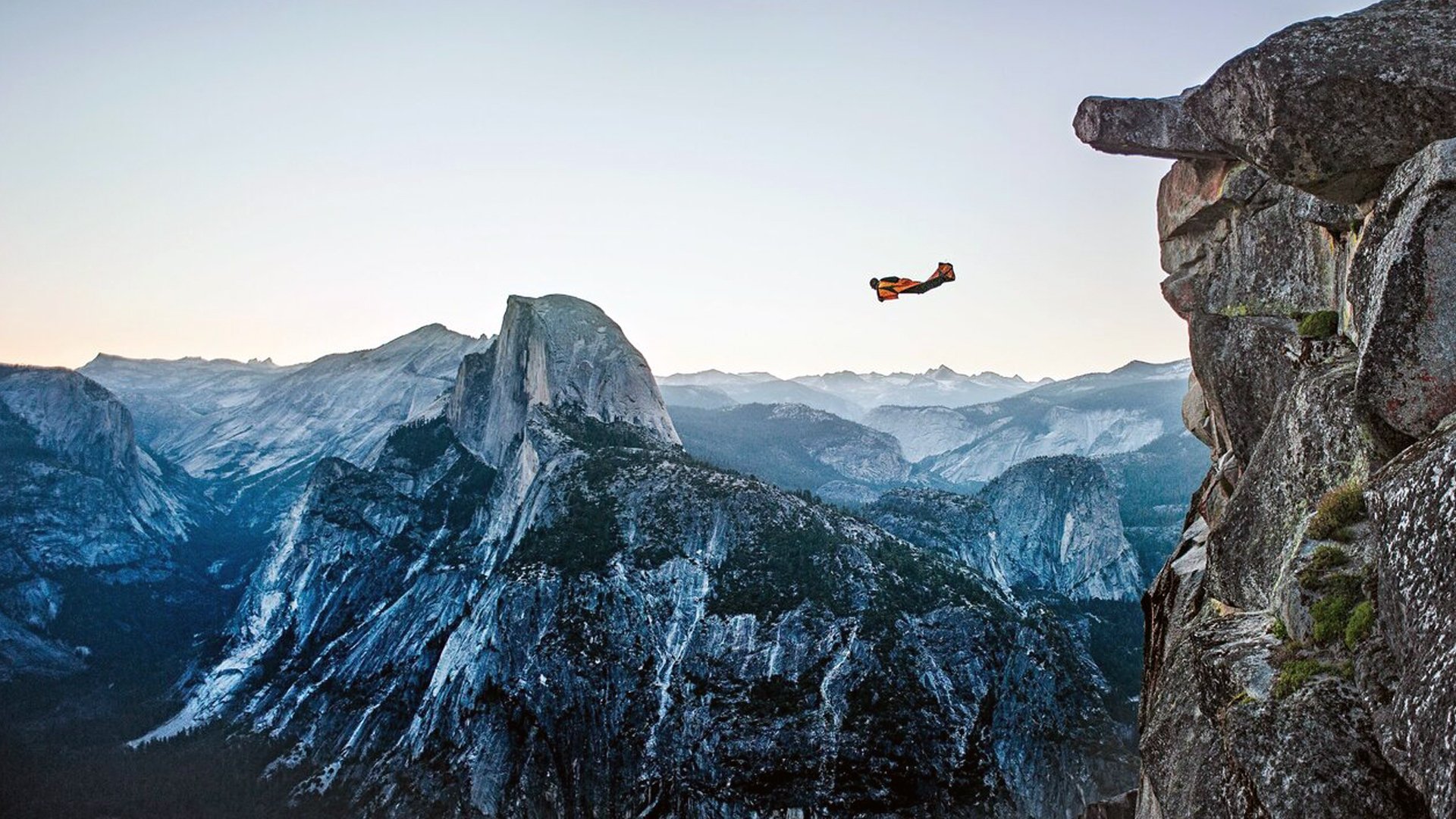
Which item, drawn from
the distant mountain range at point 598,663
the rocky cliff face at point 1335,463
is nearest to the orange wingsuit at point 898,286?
the rocky cliff face at point 1335,463

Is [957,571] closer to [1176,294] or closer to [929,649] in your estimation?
[929,649]

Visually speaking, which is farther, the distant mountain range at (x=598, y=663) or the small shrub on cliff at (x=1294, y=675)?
the distant mountain range at (x=598, y=663)

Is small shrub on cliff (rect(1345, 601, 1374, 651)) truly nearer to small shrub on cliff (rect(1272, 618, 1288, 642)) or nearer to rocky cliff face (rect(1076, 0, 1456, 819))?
rocky cliff face (rect(1076, 0, 1456, 819))

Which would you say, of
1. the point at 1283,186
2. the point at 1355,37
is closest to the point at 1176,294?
the point at 1283,186

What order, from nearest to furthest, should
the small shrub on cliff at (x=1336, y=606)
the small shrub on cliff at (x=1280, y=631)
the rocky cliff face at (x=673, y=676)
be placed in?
1. the small shrub on cliff at (x=1336, y=606)
2. the small shrub on cliff at (x=1280, y=631)
3. the rocky cliff face at (x=673, y=676)

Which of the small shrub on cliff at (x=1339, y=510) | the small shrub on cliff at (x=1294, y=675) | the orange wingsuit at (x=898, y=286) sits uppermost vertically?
the orange wingsuit at (x=898, y=286)

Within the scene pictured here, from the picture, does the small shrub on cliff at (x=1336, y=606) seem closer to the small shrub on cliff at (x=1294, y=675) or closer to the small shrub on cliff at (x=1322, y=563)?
the small shrub on cliff at (x=1322, y=563)
